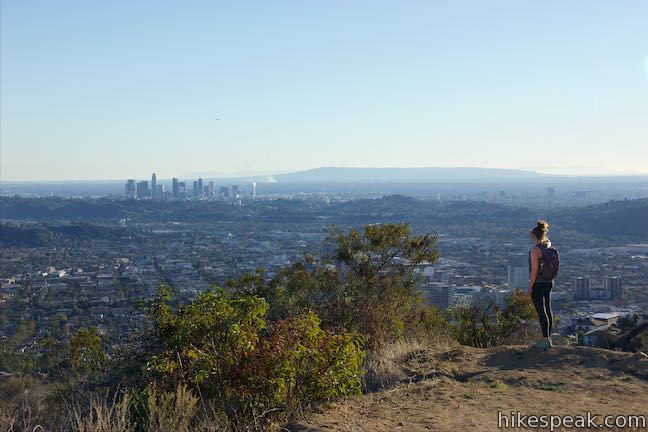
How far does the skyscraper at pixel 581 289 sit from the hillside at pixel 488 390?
1827cm

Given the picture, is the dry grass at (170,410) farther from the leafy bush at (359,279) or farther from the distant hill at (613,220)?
the distant hill at (613,220)

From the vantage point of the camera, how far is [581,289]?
2409 centimetres

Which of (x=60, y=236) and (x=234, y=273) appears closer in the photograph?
(x=234, y=273)

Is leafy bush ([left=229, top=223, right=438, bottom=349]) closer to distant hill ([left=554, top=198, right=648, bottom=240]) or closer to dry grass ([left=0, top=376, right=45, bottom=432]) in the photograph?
dry grass ([left=0, top=376, right=45, bottom=432])

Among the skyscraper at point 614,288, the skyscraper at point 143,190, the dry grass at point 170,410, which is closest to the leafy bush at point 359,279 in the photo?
the dry grass at point 170,410

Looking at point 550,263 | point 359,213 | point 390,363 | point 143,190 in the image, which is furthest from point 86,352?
point 143,190

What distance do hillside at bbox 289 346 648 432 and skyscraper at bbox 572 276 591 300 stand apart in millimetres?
18271

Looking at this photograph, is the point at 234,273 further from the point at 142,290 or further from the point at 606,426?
the point at 606,426

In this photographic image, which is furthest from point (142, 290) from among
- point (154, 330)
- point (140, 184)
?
point (140, 184)

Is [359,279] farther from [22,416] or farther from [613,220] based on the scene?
[613,220]

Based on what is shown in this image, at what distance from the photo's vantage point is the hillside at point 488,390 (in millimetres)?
4539

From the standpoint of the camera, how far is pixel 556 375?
5.82m

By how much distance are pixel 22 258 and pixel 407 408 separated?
133 ft

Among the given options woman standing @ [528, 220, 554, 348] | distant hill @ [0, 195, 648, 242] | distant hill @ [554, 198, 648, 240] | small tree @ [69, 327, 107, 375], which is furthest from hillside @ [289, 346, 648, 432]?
distant hill @ [554, 198, 648, 240]
